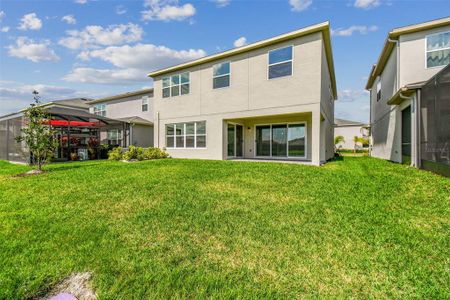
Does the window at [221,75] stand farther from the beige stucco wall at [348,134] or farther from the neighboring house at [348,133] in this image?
the beige stucco wall at [348,134]

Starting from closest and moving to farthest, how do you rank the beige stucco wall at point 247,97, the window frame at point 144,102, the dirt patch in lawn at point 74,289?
the dirt patch in lawn at point 74,289
the beige stucco wall at point 247,97
the window frame at point 144,102

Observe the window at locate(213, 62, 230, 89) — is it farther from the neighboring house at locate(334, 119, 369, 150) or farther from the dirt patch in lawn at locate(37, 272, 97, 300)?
the neighboring house at locate(334, 119, 369, 150)

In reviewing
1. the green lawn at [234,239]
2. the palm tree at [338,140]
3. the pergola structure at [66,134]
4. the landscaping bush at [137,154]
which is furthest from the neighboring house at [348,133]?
the green lawn at [234,239]

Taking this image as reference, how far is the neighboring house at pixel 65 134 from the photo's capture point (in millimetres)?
14156

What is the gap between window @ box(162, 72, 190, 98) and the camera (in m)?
15.0

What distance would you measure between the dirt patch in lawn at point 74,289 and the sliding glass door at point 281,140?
11720mm

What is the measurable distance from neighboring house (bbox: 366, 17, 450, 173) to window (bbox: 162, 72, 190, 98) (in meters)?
11.3

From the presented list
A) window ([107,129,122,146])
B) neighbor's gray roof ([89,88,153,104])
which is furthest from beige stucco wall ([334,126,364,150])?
window ([107,129,122,146])

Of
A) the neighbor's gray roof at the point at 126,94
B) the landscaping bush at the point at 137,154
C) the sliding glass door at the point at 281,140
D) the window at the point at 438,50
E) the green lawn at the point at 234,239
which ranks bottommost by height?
the green lawn at the point at 234,239

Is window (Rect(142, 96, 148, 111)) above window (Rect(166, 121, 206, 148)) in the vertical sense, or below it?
above

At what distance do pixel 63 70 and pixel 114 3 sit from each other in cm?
609

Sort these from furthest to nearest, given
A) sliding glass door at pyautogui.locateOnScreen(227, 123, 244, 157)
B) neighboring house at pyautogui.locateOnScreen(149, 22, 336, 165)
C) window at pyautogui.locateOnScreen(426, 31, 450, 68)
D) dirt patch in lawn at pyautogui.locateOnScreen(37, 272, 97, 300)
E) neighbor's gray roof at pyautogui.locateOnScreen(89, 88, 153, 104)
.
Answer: neighbor's gray roof at pyautogui.locateOnScreen(89, 88, 153, 104), sliding glass door at pyautogui.locateOnScreen(227, 123, 244, 157), neighboring house at pyautogui.locateOnScreen(149, 22, 336, 165), window at pyautogui.locateOnScreen(426, 31, 450, 68), dirt patch in lawn at pyautogui.locateOnScreen(37, 272, 97, 300)

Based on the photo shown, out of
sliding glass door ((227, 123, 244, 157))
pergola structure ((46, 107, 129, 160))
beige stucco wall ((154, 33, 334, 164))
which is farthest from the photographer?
pergola structure ((46, 107, 129, 160))

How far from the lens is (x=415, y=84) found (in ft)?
30.6
